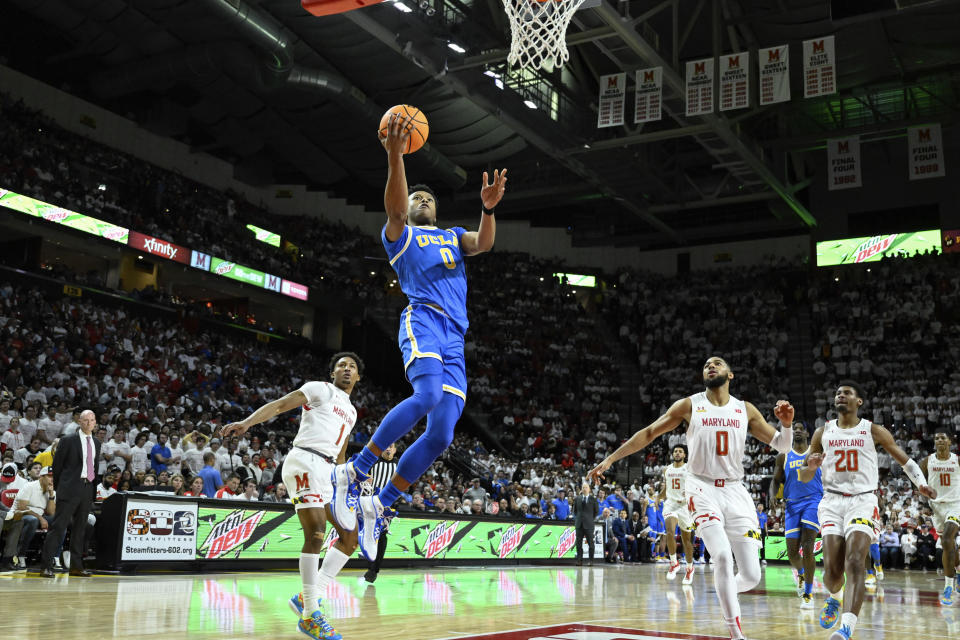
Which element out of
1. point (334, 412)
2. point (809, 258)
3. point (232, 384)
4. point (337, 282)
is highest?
point (809, 258)

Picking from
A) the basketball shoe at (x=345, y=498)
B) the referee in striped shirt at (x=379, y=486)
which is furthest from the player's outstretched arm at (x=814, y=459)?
the referee in striped shirt at (x=379, y=486)

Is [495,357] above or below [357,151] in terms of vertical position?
below

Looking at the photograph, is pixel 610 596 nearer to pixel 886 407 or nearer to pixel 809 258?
pixel 886 407

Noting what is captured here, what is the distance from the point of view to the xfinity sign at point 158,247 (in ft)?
85.1

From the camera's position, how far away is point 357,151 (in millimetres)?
31797

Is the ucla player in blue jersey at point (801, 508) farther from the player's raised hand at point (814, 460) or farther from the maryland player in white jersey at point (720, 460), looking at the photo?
the maryland player in white jersey at point (720, 460)

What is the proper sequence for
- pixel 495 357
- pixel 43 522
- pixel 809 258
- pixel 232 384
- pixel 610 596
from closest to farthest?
pixel 610 596
pixel 43 522
pixel 232 384
pixel 495 357
pixel 809 258

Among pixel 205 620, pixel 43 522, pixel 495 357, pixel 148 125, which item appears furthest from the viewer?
pixel 495 357

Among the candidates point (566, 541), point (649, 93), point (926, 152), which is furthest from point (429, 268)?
point (926, 152)

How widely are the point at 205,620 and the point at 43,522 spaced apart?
684cm

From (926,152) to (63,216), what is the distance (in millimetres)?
26559

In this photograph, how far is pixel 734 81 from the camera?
22000 millimetres

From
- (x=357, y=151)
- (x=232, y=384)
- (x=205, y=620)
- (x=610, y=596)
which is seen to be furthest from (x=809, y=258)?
(x=205, y=620)

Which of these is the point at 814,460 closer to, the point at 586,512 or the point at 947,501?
the point at 947,501
